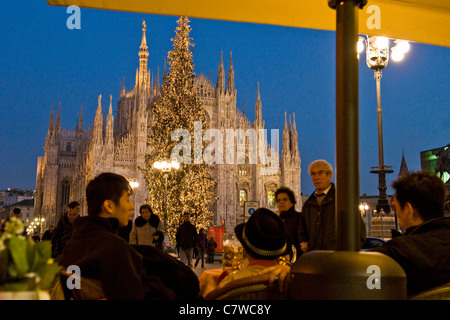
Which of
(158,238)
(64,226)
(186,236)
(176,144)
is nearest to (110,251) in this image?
(64,226)

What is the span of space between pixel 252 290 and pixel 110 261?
1.88ft

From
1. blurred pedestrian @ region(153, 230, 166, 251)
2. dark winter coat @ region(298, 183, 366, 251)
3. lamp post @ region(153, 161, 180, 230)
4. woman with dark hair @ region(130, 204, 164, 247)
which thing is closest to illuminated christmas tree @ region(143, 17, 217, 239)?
lamp post @ region(153, 161, 180, 230)

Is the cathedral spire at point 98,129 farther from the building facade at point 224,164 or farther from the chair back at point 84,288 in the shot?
the chair back at point 84,288

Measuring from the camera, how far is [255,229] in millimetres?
2068

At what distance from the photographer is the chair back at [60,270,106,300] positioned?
1647 mm

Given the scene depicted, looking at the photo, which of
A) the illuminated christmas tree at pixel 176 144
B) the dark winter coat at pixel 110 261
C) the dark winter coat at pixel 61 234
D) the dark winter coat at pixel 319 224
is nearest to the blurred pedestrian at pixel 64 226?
the dark winter coat at pixel 61 234

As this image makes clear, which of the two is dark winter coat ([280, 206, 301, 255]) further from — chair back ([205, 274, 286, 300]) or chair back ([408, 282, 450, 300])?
chair back ([205, 274, 286, 300])

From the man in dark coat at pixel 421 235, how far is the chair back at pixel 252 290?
566mm

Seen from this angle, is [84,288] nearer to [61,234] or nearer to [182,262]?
[182,262]

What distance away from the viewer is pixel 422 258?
72.7 inches

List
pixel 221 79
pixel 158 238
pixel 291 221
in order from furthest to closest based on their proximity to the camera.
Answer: pixel 221 79, pixel 158 238, pixel 291 221

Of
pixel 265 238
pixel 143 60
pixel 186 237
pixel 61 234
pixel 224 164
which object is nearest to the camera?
pixel 265 238
